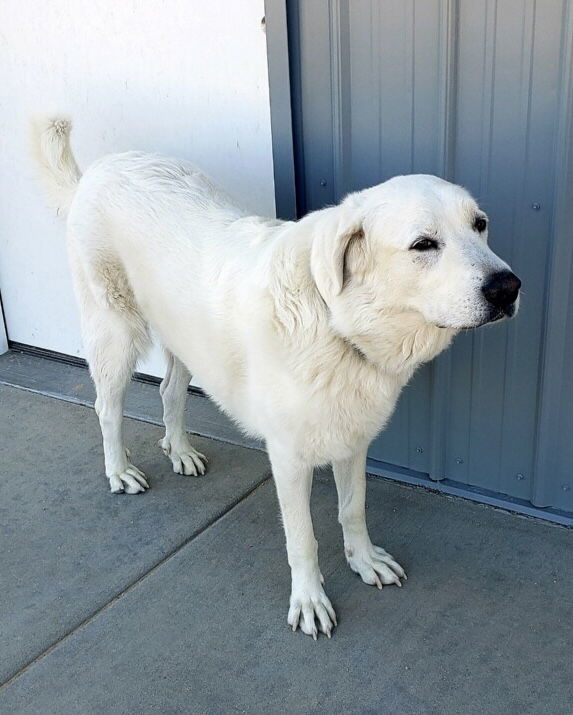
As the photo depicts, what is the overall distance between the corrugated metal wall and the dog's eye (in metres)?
0.83

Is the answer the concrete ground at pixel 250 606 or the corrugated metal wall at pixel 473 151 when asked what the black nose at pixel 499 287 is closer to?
the corrugated metal wall at pixel 473 151

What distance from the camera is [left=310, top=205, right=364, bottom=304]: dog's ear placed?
7.31 ft

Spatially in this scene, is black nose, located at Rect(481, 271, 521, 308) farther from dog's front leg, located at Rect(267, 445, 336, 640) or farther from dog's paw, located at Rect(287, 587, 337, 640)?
dog's paw, located at Rect(287, 587, 337, 640)

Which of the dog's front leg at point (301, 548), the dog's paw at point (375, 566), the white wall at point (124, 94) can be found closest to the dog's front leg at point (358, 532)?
the dog's paw at point (375, 566)

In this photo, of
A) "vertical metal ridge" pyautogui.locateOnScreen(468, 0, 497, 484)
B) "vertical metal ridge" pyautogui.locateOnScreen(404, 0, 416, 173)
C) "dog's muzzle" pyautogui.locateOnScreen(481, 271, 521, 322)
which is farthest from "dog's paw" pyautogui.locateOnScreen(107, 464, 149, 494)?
"dog's muzzle" pyautogui.locateOnScreen(481, 271, 521, 322)

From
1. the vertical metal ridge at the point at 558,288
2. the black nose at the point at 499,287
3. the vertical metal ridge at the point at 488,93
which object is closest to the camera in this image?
the black nose at the point at 499,287

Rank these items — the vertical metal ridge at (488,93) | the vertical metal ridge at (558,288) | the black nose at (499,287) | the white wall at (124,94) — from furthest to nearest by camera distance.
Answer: the white wall at (124,94), the vertical metal ridge at (488,93), the vertical metal ridge at (558,288), the black nose at (499,287)

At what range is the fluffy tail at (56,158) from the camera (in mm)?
3486

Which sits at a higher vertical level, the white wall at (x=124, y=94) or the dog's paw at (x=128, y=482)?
the white wall at (x=124, y=94)

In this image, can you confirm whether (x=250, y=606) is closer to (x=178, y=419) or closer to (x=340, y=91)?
(x=178, y=419)

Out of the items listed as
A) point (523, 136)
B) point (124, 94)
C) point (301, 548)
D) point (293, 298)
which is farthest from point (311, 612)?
point (124, 94)

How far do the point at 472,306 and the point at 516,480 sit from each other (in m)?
1.39

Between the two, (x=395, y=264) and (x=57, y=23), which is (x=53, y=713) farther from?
(x=57, y=23)

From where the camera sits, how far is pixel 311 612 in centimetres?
268
